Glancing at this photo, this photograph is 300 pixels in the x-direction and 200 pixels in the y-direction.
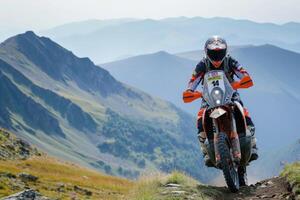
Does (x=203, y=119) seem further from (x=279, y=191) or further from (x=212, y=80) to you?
(x=279, y=191)

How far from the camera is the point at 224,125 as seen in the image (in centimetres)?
1238

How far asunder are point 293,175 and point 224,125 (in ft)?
7.53

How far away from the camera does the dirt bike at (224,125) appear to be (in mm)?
11953

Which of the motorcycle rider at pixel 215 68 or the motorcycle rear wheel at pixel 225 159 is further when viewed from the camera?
the motorcycle rider at pixel 215 68

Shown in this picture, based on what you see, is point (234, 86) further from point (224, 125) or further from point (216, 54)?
point (224, 125)

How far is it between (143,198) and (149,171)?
385 centimetres

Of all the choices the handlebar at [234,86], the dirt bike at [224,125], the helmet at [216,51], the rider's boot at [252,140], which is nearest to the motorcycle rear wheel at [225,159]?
the dirt bike at [224,125]

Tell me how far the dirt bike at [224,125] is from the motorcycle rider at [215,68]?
35 centimetres

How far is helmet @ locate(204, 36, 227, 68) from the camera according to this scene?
1314 centimetres

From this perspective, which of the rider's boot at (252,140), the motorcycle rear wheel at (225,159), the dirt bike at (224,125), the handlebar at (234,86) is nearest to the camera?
the motorcycle rear wheel at (225,159)

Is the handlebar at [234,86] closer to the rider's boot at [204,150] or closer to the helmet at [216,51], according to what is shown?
the helmet at [216,51]

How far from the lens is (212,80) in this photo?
12.6m

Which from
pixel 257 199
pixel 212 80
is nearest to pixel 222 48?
pixel 212 80

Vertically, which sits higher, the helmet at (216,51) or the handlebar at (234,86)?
the helmet at (216,51)
